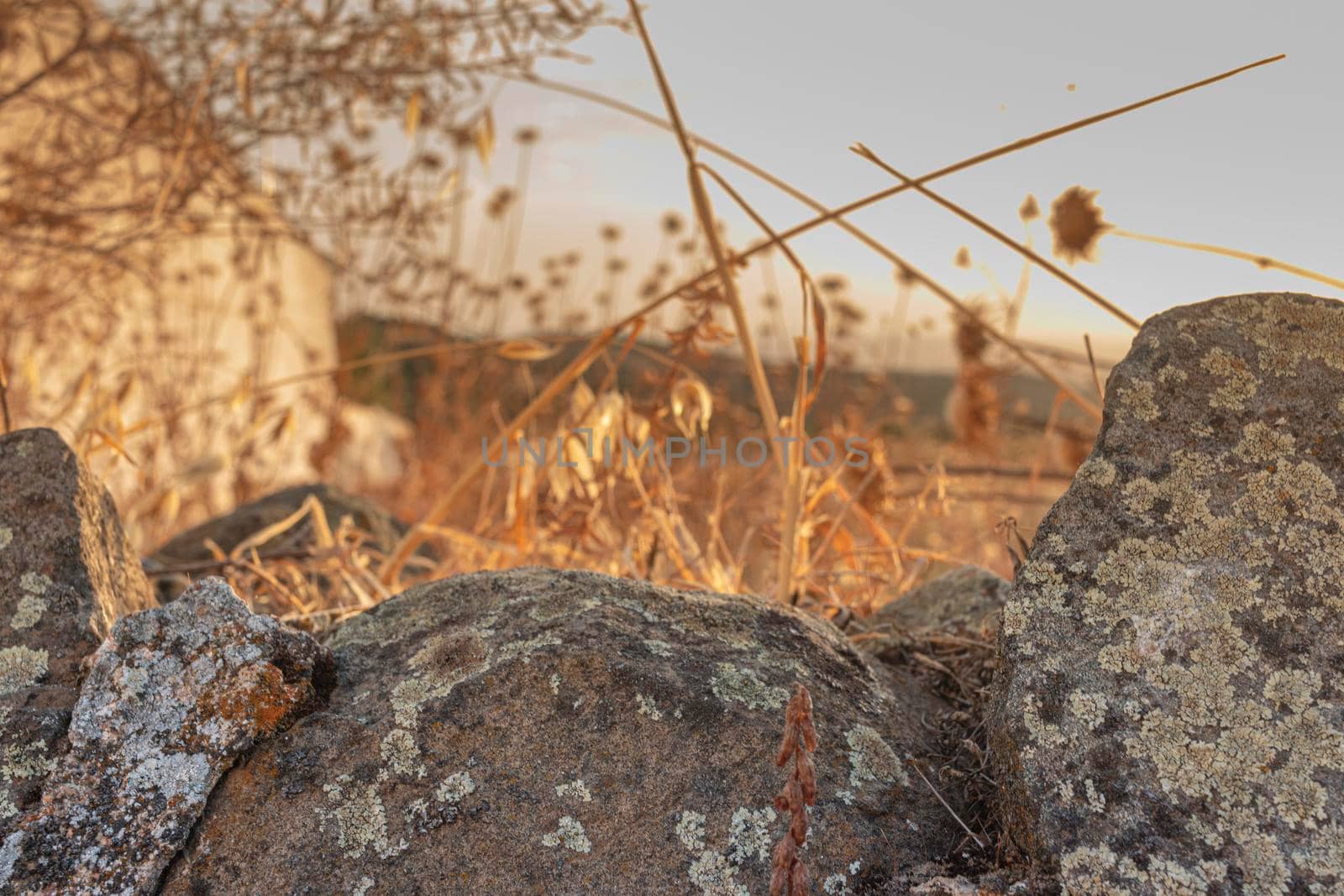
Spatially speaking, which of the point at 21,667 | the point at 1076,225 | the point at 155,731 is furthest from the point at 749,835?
the point at 1076,225

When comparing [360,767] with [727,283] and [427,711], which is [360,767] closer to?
[427,711]

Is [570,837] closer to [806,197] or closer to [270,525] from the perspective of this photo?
[806,197]

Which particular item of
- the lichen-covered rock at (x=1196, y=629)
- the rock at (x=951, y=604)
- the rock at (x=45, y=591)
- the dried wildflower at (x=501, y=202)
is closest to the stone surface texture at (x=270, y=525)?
the rock at (x=45, y=591)

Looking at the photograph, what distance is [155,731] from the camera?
1.00m

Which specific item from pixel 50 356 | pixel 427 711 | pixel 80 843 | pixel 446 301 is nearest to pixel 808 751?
pixel 427 711

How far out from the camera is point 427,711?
1046 millimetres

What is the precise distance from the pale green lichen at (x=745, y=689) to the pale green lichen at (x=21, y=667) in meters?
0.74

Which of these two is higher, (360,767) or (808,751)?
(808,751)

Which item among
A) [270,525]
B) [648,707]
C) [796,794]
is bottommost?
[270,525]

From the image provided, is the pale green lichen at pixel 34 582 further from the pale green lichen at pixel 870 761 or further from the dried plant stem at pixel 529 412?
the pale green lichen at pixel 870 761

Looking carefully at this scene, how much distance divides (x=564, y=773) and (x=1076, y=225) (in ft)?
3.90

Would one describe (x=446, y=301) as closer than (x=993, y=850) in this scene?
No

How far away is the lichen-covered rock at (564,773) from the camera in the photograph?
3.06ft

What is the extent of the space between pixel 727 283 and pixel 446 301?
3.97 m
